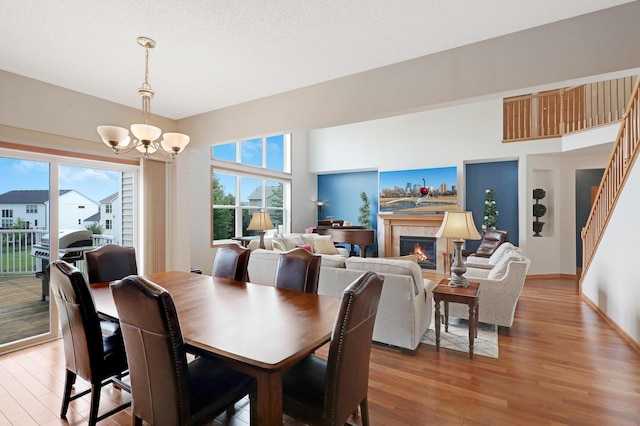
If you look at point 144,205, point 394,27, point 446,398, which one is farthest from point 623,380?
point 144,205

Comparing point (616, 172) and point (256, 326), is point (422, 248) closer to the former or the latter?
point (616, 172)

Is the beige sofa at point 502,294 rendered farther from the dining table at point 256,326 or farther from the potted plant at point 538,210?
the potted plant at point 538,210

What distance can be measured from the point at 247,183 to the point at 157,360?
603 cm

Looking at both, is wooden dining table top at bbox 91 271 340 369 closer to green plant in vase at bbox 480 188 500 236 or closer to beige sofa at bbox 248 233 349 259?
beige sofa at bbox 248 233 349 259

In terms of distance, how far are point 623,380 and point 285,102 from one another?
3.91 m

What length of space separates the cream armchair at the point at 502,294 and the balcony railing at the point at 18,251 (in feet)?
15.3

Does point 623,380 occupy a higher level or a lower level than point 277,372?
lower

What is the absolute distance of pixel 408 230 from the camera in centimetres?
746

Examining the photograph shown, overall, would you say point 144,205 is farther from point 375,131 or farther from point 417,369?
point 375,131

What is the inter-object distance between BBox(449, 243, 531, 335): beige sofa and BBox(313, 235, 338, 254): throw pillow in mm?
3478

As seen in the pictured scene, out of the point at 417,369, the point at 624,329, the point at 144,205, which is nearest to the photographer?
the point at 417,369

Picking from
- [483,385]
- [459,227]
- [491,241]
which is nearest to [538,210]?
[491,241]

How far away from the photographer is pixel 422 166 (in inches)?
290

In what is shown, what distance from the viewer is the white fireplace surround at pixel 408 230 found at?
696 cm
